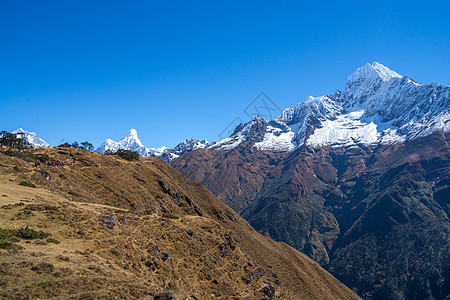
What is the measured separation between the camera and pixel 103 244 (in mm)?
44375

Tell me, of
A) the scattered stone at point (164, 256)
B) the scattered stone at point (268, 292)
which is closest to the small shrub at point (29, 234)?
the scattered stone at point (164, 256)

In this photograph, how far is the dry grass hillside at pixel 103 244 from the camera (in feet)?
104

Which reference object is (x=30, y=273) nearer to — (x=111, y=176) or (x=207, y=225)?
(x=207, y=225)

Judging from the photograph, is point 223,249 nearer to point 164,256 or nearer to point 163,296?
point 164,256

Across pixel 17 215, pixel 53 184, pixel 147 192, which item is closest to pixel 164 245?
pixel 17 215

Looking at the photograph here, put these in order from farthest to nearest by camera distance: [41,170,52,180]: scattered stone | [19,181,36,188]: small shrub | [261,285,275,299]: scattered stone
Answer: [41,170,52,180]: scattered stone
[19,181,36,188]: small shrub
[261,285,275,299]: scattered stone

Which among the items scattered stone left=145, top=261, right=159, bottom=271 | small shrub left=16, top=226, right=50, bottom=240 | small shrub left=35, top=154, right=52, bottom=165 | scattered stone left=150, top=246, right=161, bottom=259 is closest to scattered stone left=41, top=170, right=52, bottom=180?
small shrub left=35, top=154, right=52, bottom=165

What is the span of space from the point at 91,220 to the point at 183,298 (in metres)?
21.5

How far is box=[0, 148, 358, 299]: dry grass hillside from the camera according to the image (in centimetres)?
3183

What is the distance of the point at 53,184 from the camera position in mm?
73625

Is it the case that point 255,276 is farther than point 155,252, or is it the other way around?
point 255,276

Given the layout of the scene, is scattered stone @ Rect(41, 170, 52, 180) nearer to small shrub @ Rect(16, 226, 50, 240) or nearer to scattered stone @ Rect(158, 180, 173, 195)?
small shrub @ Rect(16, 226, 50, 240)

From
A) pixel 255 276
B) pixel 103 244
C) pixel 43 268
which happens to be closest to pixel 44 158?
pixel 103 244

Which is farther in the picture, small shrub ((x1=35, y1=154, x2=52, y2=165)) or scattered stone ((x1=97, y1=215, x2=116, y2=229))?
small shrub ((x1=35, y1=154, x2=52, y2=165))
